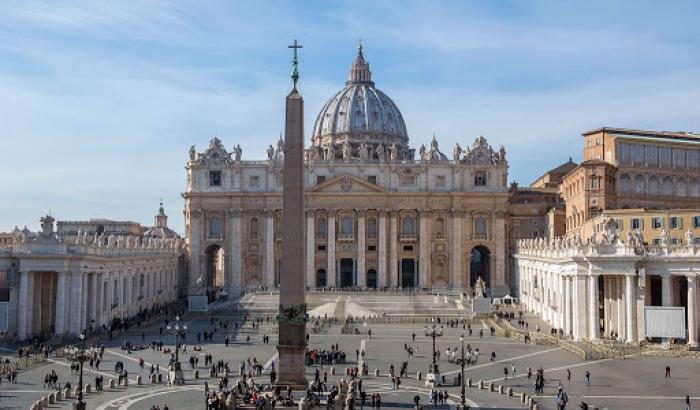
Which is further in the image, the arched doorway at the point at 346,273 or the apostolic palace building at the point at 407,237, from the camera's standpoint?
the arched doorway at the point at 346,273

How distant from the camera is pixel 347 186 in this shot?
86062mm

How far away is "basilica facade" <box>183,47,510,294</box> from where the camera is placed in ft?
282

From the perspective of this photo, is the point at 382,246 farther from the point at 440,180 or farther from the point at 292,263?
the point at 292,263

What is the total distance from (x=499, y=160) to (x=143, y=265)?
37703mm

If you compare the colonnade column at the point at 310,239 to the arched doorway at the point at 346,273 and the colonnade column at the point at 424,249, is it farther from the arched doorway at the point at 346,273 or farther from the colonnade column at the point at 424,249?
the colonnade column at the point at 424,249

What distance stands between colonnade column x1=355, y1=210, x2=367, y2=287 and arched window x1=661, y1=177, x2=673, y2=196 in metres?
27.8

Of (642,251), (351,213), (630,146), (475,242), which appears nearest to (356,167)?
(351,213)

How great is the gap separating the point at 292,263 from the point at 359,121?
287ft

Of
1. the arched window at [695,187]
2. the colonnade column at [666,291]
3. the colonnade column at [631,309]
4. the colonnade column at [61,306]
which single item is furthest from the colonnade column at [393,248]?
the colonnade column at [666,291]

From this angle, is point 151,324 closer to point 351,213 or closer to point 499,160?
point 351,213

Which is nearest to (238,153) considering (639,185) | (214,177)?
(214,177)

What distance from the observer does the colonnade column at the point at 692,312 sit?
43.9m

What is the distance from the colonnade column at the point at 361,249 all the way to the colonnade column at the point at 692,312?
44668 millimetres

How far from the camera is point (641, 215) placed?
60812 mm
